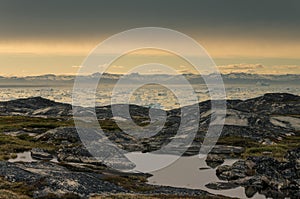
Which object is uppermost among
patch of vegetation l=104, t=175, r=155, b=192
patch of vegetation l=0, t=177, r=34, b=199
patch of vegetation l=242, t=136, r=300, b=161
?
patch of vegetation l=0, t=177, r=34, b=199

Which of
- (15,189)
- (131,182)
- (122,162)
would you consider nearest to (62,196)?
(15,189)

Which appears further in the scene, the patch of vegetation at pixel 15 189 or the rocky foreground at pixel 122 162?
the rocky foreground at pixel 122 162

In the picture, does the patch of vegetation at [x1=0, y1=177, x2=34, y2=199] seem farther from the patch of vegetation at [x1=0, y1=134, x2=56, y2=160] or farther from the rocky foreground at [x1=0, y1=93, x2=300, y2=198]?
the patch of vegetation at [x1=0, y1=134, x2=56, y2=160]

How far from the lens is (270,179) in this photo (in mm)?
62594

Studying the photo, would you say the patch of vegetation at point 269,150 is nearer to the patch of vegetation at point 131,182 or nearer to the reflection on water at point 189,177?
the reflection on water at point 189,177

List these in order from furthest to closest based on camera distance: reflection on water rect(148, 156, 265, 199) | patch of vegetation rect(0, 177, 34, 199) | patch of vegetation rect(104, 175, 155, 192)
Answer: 1. reflection on water rect(148, 156, 265, 199)
2. patch of vegetation rect(104, 175, 155, 192)
3. patch of vegetation rect(0, 177, 34, 199)

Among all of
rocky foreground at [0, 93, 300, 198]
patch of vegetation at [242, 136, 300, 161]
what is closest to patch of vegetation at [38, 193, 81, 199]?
rocky foreground at [0, 93, 300, 198]

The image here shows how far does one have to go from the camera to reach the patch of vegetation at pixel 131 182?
57550mm

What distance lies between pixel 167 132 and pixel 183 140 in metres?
19.7

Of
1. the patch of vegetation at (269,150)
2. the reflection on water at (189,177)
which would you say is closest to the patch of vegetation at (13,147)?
the reflection on water at (189,177)

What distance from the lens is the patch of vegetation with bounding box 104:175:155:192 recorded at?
5755 cm

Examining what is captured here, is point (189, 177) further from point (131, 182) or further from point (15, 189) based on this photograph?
point (15, 189)

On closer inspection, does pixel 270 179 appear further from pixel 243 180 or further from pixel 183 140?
pixel 183 140

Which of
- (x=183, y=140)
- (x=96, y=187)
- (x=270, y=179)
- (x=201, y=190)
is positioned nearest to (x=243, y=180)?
(x=270, y=179)
